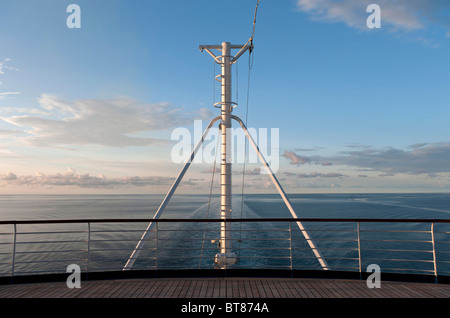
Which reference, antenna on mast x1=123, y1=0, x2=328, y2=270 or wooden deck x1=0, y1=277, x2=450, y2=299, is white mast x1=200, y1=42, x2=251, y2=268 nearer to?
antenna on mast x1=123, y1=0, x2=328, y2=270

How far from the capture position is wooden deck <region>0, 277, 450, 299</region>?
160 inches

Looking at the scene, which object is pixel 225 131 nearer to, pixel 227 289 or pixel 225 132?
pixel 225 132

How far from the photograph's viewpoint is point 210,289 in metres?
4.27

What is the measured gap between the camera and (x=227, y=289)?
4266 millimetres

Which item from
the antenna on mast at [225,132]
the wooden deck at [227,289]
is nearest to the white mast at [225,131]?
the antenna on mast at [225,132]

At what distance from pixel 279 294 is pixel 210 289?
3.03 ft

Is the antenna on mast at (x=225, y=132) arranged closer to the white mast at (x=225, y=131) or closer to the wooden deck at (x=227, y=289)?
the white mast at (x=225, y=131)

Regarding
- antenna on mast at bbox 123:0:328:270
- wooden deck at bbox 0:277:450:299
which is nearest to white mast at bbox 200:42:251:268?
antenna on mast at bbox 123:0:328:270

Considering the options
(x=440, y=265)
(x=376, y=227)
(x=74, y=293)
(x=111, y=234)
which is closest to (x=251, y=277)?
(x=74, y=293)

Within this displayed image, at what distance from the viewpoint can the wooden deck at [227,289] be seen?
13.3 ft

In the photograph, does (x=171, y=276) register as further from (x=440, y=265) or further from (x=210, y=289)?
(x=440, y=265)

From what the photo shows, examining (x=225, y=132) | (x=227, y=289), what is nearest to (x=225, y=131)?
(x=225, y=132)

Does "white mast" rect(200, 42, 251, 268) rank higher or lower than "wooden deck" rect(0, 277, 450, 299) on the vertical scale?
higher
